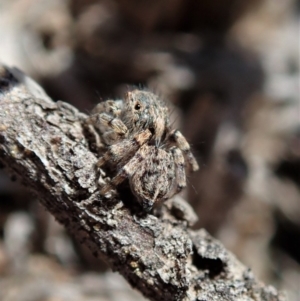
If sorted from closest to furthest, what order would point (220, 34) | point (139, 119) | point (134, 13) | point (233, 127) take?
point (139, 119) < point (233, 127) < point (134, 13) < point (220, 34)

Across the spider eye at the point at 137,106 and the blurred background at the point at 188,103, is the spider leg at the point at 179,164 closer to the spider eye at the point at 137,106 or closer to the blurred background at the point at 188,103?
the spider eye at the point at 137,106

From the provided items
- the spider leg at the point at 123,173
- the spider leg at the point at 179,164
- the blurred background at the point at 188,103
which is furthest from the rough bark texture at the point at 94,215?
the blurred background at the point at 188,103

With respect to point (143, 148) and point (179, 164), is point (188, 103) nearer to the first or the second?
point (179, 164)

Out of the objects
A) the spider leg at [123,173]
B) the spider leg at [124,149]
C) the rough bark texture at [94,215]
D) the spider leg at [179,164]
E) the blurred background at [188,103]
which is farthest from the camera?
the blurred background at [188,103]

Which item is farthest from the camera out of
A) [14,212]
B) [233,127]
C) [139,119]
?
[233,127]

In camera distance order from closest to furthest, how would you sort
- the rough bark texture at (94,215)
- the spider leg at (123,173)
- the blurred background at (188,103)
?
1. the rough bark texture at (94,215)
2. the spider leg at (123,173)
3. the blurred background at (188,103)

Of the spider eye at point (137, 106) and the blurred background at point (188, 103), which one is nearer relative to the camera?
the spider eye at point (137, 106)

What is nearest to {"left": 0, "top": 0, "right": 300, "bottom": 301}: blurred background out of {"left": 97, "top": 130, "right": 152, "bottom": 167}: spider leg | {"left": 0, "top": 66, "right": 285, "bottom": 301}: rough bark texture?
{"left": 97, "top": 130, "right": 152, "bottom": 167}: spider leg

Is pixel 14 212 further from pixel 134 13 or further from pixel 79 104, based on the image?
pixel 134 13

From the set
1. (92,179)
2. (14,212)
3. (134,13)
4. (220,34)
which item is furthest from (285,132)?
(92,179)
